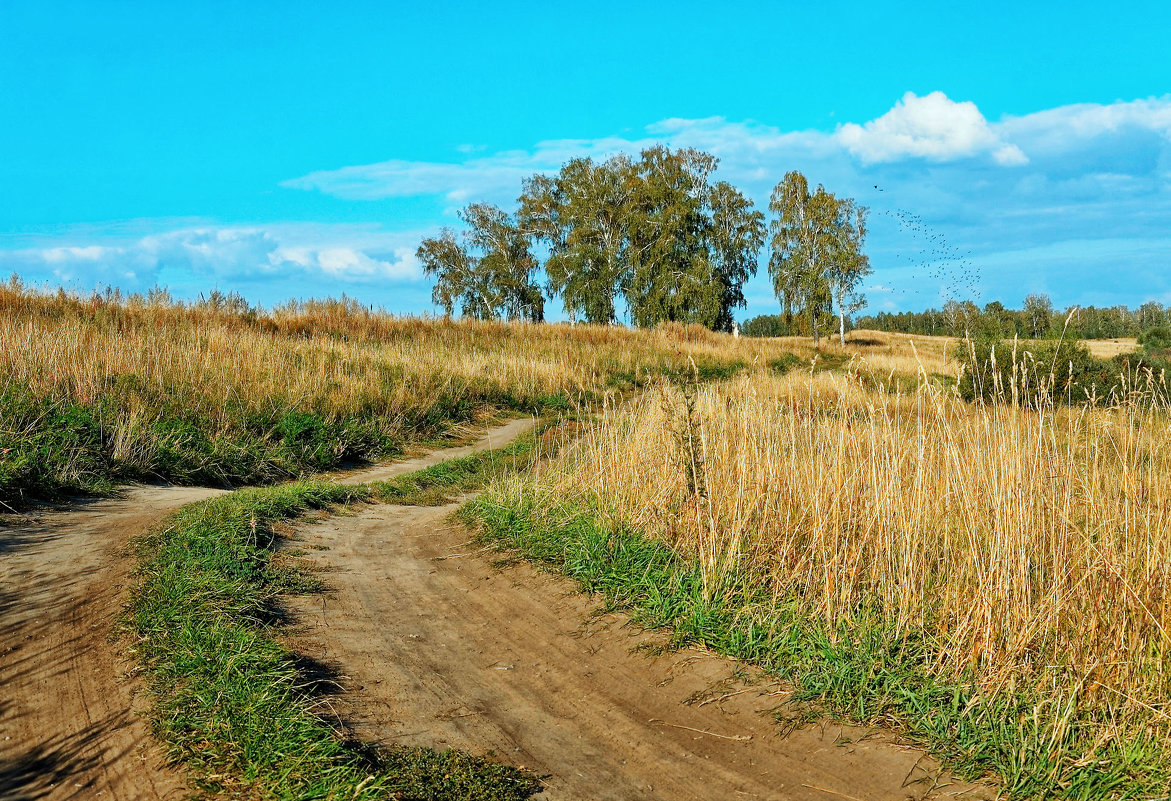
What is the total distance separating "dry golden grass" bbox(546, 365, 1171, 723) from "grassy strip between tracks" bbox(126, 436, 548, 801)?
2.45 m

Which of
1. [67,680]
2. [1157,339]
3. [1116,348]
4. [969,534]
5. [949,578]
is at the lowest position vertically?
[67,680]

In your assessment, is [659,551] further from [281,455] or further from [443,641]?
[281,455]

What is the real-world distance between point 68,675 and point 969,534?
499 centimetres

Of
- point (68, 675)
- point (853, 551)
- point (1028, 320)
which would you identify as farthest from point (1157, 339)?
point (68, 675)

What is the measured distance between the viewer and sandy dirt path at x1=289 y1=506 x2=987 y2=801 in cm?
380

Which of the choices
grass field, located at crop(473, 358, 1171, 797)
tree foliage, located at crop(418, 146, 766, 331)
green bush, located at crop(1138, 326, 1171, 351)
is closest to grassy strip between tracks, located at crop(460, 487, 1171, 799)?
grass field, located at crop(473, 358, 1171, 797)

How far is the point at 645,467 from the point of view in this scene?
7.26m

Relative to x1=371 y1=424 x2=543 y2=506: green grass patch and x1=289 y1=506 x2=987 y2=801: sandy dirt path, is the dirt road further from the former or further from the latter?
x1=371 y1=424 x2=543 y2=506: green grass patch

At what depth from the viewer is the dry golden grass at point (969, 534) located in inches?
160

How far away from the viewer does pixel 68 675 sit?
4.41 metres

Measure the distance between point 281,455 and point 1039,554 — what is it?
35.0ft

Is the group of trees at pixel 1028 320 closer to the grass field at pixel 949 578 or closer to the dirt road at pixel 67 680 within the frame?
the grass field at pixel 949 578

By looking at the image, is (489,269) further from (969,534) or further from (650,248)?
(969,534)

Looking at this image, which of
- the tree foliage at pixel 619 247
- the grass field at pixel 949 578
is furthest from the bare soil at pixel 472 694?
the tree foliage at pixel 619 247
